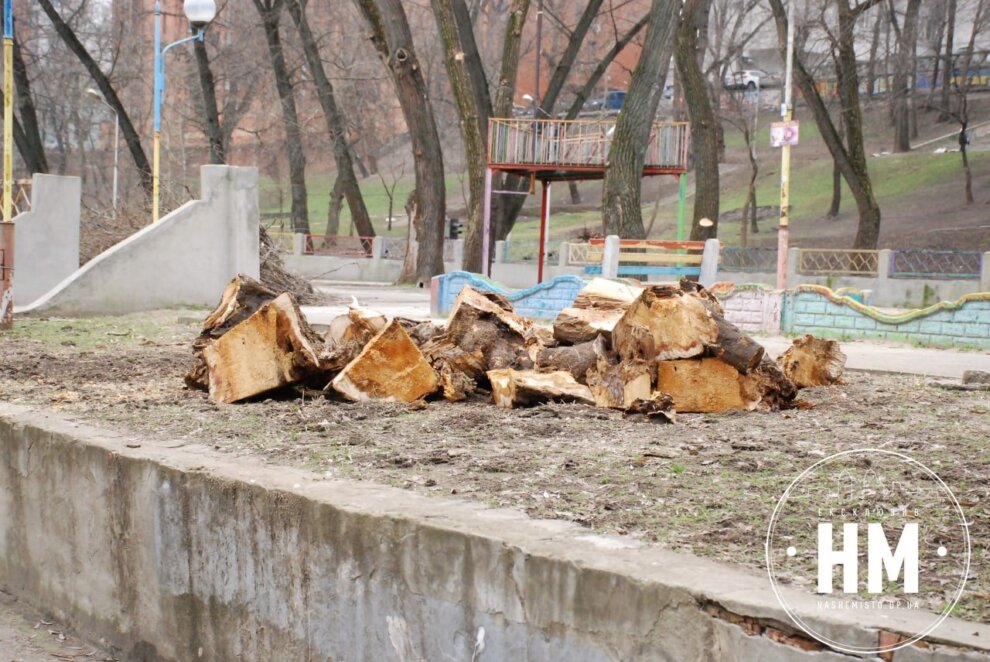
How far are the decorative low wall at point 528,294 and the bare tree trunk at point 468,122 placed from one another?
25.2 ft

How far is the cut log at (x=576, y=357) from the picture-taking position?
Result: 7.30 m

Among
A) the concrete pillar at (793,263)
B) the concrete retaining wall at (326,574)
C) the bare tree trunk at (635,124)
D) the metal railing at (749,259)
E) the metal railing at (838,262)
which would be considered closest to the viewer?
the concrete retaining wall at (326,574)

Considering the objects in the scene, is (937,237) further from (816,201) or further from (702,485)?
(702,485)

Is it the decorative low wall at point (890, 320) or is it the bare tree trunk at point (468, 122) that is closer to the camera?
the decorative low wall at point (890, 320)

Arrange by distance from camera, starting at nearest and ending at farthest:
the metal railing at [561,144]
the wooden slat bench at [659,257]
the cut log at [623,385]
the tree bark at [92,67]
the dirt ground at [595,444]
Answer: the dirt ground at [595,444]
the cut log at [623,385]
the wooden slat bench at [659,257]
the metal railing at [561,144]
the tree bark at [92,67]

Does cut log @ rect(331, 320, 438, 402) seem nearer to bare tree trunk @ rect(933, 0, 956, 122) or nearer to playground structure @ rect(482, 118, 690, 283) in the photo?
playground structure @ rect(482, 118, 690, 283)

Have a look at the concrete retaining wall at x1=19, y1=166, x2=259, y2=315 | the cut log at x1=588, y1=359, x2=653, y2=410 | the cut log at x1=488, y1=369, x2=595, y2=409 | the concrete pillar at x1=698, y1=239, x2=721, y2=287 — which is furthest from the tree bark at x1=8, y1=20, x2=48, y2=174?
the cut log at x1=588, y1=359, x2=653, y2=410

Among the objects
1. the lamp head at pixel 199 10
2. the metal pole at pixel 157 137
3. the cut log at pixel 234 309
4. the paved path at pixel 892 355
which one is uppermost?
the lamp head at pixel 199 10

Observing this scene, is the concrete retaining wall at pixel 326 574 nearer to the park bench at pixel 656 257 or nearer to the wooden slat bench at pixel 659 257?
the park bench at pixel 656 257

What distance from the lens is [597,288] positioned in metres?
8.31

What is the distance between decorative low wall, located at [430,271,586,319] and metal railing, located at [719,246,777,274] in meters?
15.0

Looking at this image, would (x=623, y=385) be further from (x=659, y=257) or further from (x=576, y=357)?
(x=659, y=257)

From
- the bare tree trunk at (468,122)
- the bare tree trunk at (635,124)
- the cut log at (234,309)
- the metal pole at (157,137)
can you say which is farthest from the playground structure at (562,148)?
the cut log at (234,309)

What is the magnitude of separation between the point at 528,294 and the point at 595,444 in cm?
1194
